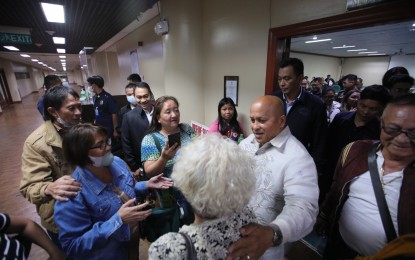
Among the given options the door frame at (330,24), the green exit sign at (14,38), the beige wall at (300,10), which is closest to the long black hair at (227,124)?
the door frame at (330,24)

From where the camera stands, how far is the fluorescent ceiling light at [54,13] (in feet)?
13.4

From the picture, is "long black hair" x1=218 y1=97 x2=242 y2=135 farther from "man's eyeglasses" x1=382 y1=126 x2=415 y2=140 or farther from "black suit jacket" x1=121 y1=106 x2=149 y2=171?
"man's eyeglasses" x1=382 y1=126 x2=415 y2=140

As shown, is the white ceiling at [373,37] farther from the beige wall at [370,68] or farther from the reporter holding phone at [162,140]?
the reporter holding phone at [162,140]

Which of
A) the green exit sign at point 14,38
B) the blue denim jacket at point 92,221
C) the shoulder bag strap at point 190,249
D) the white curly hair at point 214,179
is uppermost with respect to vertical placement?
the green exit sign at point 14,38

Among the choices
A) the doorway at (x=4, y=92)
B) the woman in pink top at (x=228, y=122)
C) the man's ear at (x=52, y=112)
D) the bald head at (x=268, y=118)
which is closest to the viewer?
the bald head at (x=268, y=118)

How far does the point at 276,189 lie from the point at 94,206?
108cm

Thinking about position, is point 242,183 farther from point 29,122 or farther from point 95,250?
point 29,122

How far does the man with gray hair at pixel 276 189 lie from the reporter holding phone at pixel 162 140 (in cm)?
68

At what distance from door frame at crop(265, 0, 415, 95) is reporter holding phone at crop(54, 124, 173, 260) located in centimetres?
225

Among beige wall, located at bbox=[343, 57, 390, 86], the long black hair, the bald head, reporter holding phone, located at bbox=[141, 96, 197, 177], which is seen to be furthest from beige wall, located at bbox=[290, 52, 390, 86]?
the bald head

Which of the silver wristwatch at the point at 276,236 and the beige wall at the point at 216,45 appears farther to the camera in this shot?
the beige wall at the point at 216,45

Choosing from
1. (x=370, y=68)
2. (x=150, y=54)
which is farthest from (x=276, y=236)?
(x=370, y=68)

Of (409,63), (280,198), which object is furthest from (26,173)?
(409,63)

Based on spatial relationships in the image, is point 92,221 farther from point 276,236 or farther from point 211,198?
point 276,236
